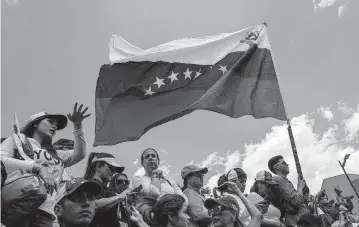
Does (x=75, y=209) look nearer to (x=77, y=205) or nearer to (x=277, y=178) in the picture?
(x=77, y=205)

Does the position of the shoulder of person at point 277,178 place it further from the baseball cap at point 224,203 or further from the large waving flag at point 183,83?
the baseball cap at point 224,203

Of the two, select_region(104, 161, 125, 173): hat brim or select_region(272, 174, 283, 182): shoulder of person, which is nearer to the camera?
select_region(104, 161, 125, 173): hat brim

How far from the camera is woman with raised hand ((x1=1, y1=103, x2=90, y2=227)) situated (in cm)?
404

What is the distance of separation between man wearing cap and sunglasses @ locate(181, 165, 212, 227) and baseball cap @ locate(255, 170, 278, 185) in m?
0.85

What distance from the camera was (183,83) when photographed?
9.23 metres

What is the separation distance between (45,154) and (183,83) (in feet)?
14.8

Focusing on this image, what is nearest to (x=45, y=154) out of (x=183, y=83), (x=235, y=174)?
(x=235, y=174)

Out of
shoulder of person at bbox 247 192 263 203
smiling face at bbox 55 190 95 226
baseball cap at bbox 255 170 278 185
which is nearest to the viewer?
smiling face at bbox 55 190 95 226

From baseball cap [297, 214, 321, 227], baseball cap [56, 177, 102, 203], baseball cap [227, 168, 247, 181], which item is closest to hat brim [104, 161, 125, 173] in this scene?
baseball cap [56, 177, 102, 203]

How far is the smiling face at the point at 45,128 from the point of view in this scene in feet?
18.0

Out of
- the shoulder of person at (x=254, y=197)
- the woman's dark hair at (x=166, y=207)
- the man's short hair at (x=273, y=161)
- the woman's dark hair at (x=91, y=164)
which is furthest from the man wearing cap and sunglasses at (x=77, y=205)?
the man's short hair at (x=273, y=161)

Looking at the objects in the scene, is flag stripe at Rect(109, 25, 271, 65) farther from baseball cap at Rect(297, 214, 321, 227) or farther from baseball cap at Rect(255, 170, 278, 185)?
baseball cap at Rect(297, 214, 321, 227)

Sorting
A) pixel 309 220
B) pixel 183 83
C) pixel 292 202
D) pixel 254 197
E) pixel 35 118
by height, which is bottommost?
pixel 309 220

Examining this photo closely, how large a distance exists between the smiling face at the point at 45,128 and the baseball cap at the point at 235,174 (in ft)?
9.34
